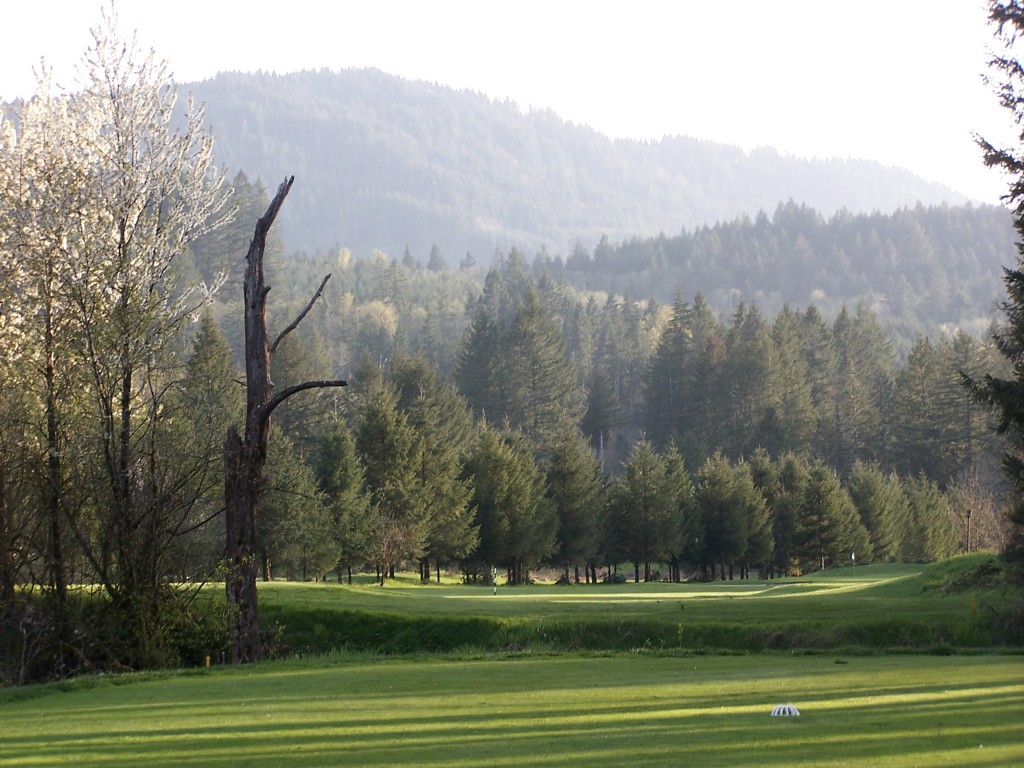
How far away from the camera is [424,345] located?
144250mm

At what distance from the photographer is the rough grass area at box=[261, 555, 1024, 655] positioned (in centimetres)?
2669

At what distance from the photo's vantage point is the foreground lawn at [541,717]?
10664mm

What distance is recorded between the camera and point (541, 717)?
518 inches

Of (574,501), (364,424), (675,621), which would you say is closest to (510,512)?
(574,501)

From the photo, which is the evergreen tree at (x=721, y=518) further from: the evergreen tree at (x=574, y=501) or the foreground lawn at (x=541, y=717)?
the foreground lawn at (x=541, y=717)

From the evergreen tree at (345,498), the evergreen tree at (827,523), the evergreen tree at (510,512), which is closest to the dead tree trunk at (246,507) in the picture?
the evergreen tree at (345,498)

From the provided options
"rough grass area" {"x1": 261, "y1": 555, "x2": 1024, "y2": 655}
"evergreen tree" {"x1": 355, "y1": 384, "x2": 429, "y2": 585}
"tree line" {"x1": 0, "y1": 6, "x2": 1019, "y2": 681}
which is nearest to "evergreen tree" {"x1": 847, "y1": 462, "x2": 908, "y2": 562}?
"tree line" {"x1": 0, "y1": 6, "x2": 1019, "y2": 681}

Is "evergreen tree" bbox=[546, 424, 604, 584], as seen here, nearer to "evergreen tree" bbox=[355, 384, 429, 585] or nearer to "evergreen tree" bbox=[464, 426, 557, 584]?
"evergreen tree" bbox=[464, 426, 557, 584]

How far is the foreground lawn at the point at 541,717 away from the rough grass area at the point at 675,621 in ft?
21.9

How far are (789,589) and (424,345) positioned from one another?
3987 inches

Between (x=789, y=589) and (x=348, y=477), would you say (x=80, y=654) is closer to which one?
(x=789, y=589)

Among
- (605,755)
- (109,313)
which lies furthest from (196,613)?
(605,755)

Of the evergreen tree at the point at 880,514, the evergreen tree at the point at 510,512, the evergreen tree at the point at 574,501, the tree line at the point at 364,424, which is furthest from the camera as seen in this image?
the evergreen tree at the point at 880,514

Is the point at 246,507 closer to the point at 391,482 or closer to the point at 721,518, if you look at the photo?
the point at 391,482
